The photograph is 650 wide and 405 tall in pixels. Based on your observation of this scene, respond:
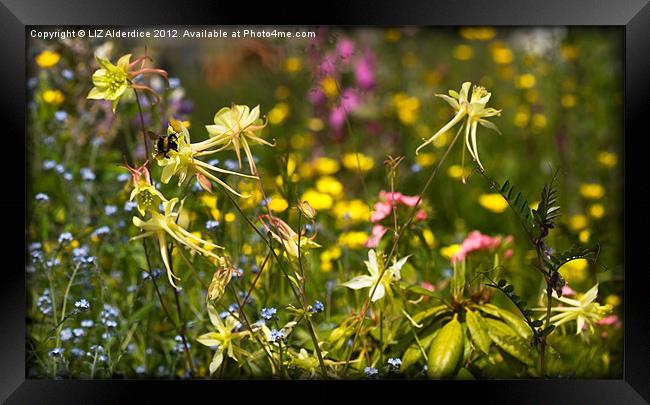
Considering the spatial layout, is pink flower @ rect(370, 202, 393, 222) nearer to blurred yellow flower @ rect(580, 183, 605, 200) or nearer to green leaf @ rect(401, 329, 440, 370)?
green leaf @ rect(401, 329, 440, 370)

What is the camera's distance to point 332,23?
136 cm

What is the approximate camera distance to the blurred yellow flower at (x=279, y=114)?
8.77ft

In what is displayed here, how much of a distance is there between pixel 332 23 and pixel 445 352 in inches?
21.7

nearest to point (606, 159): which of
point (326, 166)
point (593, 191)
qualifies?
point (593, 191)

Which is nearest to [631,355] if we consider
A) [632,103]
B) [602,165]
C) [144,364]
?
[632,103]

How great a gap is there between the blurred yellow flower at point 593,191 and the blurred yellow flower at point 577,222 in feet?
0.25

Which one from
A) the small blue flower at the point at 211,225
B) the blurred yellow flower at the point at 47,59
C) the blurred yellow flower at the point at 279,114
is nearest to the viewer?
the small blue flower at the point at 211,225

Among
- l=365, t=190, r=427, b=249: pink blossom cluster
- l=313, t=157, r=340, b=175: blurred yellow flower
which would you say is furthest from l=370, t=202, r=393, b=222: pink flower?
l=313, t=157, r=340, b=175: blurred yellow flower

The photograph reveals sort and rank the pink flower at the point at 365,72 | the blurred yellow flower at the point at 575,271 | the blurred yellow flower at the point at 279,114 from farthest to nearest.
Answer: the pink flower at the point at 365,72, the blurred yellow flower at the point at 279,114, the blurred yellow flower at the point at 575,271

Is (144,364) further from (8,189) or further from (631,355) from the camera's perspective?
(631,355)

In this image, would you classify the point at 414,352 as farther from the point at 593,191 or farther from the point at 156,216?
the point at 593,191

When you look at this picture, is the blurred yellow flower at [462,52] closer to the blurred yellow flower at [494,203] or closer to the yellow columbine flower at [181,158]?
the blurred yellow flower at [494,203]

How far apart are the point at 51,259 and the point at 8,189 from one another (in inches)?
13.3

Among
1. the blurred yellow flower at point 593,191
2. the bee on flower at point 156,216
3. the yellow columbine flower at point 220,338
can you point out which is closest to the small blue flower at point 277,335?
the yellow columbine flower at point 220,338
